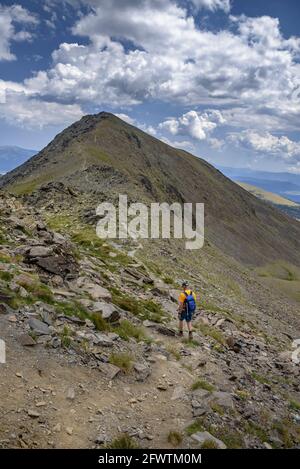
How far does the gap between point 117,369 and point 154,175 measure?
12759cm

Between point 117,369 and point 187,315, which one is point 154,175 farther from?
point 117,369

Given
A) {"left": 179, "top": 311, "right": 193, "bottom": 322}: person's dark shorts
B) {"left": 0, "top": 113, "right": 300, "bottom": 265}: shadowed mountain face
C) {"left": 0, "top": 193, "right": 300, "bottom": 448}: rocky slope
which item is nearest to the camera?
{"left": 0, "top": 193, "right": 300, "bottom": 448}: rocky slope

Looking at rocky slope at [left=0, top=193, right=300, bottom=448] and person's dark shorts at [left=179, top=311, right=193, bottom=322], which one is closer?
rocky slope at [left=0, top=193, right=300, bottom=448]

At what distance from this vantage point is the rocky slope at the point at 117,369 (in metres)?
11.2

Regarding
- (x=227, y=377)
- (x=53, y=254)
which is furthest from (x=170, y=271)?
(x=227, y=377)

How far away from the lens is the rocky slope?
1118 cm

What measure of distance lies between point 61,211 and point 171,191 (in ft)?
296

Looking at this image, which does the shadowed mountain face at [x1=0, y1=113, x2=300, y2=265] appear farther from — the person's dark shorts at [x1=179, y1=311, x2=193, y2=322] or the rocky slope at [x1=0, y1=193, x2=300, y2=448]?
the person's dark shorts at [x1=179, y1=311, x2=193, y2=322]

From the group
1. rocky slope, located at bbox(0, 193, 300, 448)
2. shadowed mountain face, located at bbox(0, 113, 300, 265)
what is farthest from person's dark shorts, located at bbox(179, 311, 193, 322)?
shadowed mountain face, located at bbox(0, 113, 300, 265)

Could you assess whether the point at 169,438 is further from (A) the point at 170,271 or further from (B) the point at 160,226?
(B) the point at 160,226

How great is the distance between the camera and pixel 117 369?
1430cm

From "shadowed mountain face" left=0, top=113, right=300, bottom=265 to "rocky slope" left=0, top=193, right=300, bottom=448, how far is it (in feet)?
190

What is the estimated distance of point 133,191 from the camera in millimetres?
72438

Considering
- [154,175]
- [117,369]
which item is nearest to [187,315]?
[117,369]
